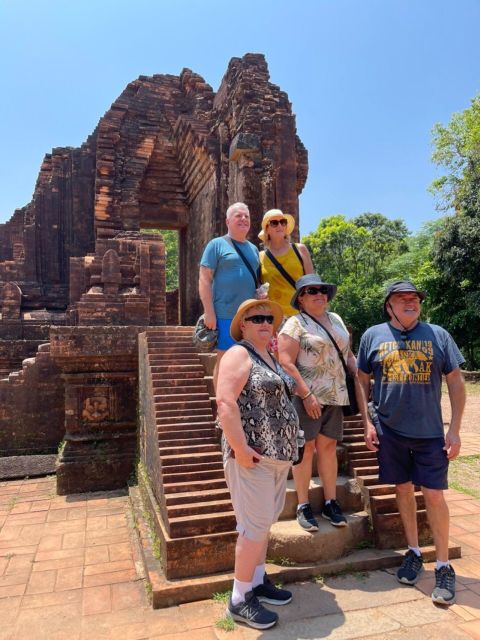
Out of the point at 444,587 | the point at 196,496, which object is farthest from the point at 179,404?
the point at 444,587

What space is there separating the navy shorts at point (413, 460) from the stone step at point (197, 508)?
100cm

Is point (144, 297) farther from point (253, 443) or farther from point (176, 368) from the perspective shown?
point (253, 443)

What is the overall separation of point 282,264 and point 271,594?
2107 millimetres

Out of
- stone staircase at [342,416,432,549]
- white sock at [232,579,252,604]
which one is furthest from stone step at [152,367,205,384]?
white sock at [232,579,252,604]

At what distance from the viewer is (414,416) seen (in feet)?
8.77

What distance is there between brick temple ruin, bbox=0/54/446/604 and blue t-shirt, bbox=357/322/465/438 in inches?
31.1

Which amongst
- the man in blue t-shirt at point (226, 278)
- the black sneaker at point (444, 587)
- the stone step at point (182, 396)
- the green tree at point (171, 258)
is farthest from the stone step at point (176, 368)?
the green tree at point (171, 258)

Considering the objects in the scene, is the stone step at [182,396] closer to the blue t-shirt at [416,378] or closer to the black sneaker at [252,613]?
the blue t-shirt at [416,378]

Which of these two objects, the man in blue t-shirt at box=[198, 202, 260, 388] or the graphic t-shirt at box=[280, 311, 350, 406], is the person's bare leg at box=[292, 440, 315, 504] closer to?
the graphic t-shirt at box=[280, 311, 350, 406]

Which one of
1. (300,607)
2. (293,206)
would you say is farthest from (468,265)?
(300,607)

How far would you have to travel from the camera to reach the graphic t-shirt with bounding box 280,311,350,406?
285 cm

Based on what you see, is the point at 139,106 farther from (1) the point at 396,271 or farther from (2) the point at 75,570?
(1) the point at 396,271

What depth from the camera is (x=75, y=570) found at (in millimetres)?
3160

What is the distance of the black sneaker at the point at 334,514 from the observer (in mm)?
2937
